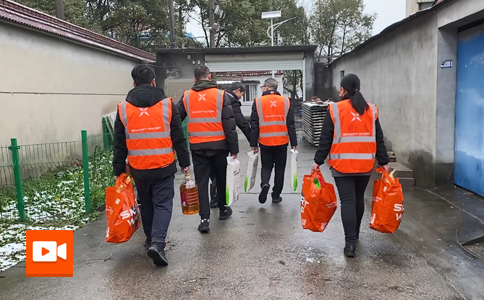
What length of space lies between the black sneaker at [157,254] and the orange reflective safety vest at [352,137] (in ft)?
6.14

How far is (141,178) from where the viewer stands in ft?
12.9

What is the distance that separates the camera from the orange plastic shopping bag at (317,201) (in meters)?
4.07

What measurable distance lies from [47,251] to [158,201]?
3.97ft

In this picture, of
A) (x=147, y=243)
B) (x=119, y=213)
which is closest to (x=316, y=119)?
(x=147, y=243)

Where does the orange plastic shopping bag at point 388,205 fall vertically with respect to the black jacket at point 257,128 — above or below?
below

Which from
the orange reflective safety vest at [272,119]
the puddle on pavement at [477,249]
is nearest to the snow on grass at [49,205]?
the orange reflective safety vest at [272,119]

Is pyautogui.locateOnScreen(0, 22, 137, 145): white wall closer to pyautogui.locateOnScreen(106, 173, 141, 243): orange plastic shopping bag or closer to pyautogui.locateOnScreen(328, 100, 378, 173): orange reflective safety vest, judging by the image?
pyautogui.locateOnScreen(106, 173, 141, 243): orange plastic shopping bag

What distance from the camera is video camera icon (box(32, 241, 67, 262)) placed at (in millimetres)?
3932

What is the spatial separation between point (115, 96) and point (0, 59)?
5862 mm

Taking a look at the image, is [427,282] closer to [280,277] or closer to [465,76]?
[280,277]

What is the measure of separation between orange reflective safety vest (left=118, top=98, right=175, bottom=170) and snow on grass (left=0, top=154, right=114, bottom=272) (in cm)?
175

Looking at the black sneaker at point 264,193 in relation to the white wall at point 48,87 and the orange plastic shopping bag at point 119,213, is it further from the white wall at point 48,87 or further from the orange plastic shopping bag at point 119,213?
the white wall at point 48,87

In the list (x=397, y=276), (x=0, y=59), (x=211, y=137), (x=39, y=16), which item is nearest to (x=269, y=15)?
(x=39, y=16)

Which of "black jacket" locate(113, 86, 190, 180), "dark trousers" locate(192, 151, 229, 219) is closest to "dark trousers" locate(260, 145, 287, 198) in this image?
"dark trousers" locate(192, 151, 229, 219)
